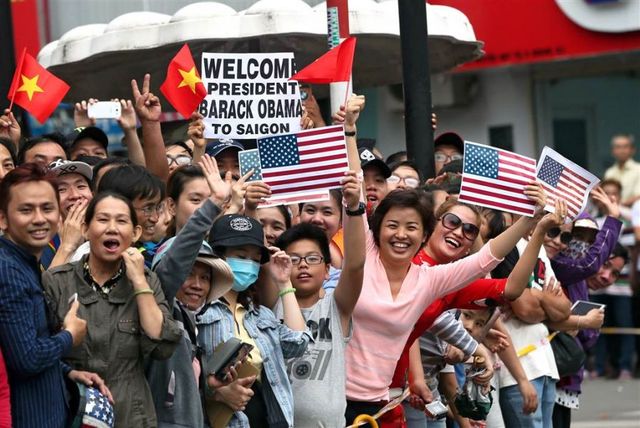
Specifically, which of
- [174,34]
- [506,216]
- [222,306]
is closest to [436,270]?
[222,306]

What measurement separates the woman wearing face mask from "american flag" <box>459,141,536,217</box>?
4.38 feet

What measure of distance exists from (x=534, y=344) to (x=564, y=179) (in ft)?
6.46

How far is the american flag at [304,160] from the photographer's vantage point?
7.75 meters

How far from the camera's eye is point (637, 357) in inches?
673

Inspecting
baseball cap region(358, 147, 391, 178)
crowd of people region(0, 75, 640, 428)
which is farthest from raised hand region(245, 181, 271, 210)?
→ baseball cap region(358, 147, 391, 178)

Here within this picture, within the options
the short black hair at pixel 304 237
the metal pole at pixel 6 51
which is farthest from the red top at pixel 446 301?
the metal pole at pixel 6 51

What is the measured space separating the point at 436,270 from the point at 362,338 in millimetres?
529

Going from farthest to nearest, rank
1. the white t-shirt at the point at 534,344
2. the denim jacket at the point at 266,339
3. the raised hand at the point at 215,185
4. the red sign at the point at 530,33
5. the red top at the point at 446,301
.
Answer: the red sign at the point at 530,33
the white t-shirt at the point at 534,344
the red top at the point at 446,301
the denim jacket at the point at 266,339
the raised hand at the point at 215,185

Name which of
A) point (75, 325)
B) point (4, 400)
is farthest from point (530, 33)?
point (4, 400)

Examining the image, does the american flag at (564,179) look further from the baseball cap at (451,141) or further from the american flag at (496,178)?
the baseball cap at (451,141)

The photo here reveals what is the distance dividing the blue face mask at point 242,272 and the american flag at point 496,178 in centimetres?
145

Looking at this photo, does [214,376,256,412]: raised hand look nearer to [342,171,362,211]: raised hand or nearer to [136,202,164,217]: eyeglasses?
[136,202,164,217]: eyeglasses

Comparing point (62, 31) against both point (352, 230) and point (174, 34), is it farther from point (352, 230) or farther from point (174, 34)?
point (352, 230)

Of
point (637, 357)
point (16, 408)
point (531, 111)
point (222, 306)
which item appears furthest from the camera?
point (531, 111)
